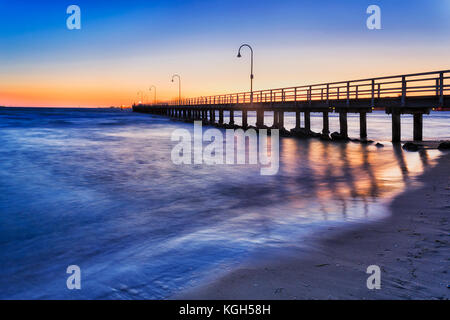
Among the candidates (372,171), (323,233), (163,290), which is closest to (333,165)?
(372,171)

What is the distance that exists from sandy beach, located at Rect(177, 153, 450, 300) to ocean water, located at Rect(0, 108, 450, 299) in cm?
38

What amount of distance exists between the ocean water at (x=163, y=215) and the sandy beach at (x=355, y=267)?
384 mm

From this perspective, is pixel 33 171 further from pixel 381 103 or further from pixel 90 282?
pixel 381 103

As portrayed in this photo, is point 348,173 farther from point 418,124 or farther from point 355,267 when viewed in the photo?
point 418,124

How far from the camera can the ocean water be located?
4707mm

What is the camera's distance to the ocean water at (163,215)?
4.71 metres

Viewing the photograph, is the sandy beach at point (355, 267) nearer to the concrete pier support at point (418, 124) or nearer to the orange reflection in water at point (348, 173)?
the orange reflection in water at point (348, 173)

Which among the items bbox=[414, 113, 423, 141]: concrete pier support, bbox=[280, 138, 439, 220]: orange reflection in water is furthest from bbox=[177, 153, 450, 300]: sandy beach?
bbox=[414, 113, 423, 141]: concrete pier support

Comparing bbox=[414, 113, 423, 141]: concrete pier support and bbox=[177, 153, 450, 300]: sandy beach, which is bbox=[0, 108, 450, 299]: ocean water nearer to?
bbox=[177, 153, 450, 300]: sandy beach

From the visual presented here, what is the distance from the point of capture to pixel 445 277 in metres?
3.90

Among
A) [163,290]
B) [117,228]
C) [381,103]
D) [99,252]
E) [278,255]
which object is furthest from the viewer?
[381,103]

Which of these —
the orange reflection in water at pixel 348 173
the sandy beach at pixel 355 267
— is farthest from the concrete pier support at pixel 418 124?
the sandy beach at pixel 355 267

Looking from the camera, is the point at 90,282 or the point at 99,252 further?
the point at 99,252

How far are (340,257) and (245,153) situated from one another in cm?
1502
